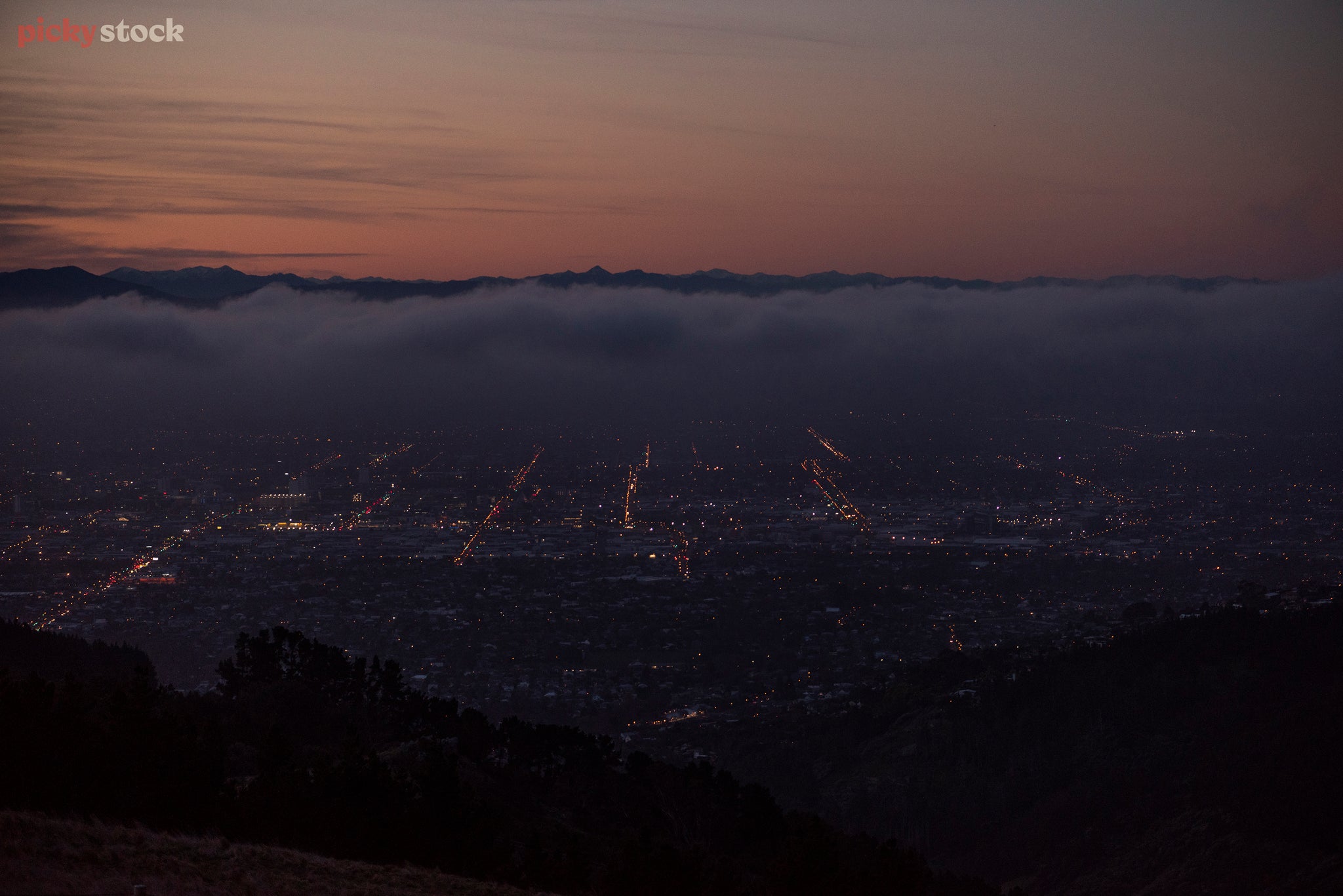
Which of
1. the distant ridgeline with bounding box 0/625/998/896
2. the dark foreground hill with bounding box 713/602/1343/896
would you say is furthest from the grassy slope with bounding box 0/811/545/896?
the dark foreground hill with bounding box 713/602/1343/896

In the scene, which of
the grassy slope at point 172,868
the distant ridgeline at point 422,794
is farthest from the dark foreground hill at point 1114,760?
the grassy slope at point 172,868

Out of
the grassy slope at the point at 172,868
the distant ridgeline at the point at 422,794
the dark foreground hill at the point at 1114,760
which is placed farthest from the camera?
the dark foreground hill at the point at 1114,760

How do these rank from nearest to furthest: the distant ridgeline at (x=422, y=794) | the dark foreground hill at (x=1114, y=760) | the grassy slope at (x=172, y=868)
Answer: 1. the grassy slope at (x=172, y=868)
2. the distant ridgeline at (x=422, y=794)
3. the dark foreground hill at (x=1114, y=760)

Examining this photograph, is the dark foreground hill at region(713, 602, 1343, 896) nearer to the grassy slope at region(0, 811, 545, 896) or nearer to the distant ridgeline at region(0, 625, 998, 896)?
the distant ridgeline at region(0, 625, 998, 896)

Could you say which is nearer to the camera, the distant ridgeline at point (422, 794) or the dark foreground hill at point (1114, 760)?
the distant ridgeline at point (422, 794)

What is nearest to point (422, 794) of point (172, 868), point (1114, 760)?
point (172, 868)

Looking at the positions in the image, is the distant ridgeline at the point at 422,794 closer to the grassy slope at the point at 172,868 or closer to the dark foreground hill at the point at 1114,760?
the grassy slope at the point at 172,868

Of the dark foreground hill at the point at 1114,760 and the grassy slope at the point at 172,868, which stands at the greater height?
the grassy slope at the point at 172,868

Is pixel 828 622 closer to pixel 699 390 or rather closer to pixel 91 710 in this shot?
pixel 91 710
